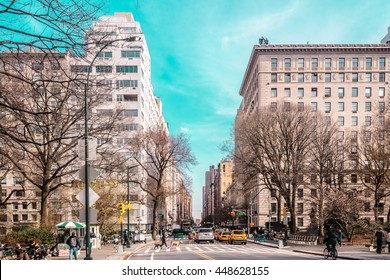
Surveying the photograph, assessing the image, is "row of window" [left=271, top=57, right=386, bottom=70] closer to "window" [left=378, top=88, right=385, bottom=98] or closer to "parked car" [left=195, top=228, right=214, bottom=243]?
"window" [left=378, top=88, right=385, bottom=98]

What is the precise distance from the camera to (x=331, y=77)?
6044cm

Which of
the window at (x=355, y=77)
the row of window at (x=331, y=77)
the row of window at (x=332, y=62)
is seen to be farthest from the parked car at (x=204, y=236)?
the window at (x=355, y=77)

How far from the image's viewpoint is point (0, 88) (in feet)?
27.6

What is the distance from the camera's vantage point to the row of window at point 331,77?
52531 mm

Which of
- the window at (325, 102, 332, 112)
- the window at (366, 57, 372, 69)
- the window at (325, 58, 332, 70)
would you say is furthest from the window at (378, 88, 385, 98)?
the window at (325, 58, 332, 70)

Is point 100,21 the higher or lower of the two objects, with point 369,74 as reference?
lower

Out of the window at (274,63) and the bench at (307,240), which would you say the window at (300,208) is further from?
the bench at (307,240)

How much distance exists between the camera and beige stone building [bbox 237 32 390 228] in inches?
2019

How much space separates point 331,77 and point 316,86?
3.92m

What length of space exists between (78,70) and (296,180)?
92.8 ft

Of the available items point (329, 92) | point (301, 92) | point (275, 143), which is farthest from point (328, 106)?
point (275, 143)

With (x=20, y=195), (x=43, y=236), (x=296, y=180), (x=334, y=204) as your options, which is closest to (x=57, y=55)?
(x=43, y=236)
